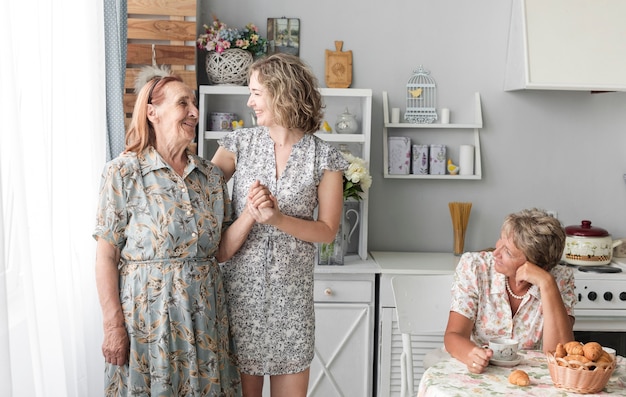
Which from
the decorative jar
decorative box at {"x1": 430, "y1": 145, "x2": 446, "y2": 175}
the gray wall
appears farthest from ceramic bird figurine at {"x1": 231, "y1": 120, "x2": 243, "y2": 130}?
decorative box at {"x1": 430, "y1": 145, "x2": 446, "y2": 175}

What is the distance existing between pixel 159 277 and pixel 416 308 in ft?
3.15

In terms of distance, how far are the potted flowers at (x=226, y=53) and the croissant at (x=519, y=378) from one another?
217 centimetres

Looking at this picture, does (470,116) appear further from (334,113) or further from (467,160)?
(334,113)

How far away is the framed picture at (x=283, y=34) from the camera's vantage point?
3.81m

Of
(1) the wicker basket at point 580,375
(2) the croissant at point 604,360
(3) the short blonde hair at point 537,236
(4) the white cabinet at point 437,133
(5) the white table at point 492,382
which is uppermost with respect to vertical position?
(4) the white cabinet at point 437,133

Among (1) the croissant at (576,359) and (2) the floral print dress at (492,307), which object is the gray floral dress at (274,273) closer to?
(2) the floral print dress at (492,307)

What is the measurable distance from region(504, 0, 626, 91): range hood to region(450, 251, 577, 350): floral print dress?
4.74ft

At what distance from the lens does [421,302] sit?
2.66 m

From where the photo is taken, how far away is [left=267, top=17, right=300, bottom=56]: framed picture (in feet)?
12.5

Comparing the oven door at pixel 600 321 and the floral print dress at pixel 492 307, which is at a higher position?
the floral print dress at pixel 492 307

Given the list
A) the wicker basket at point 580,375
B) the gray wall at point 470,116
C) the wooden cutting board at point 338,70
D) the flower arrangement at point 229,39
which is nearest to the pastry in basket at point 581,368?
the wicker basket at point 580,375

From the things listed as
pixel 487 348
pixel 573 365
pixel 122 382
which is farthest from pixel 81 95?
pixel 573 365

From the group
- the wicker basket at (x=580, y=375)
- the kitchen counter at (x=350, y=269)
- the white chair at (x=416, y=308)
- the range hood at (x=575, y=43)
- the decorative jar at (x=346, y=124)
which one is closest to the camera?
the wicker basket at (x=580, y=375)

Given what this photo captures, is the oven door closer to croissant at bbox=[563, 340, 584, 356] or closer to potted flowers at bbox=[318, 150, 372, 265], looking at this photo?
potted flowers at bbox=[318, 150, 372, 265]
